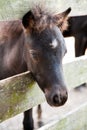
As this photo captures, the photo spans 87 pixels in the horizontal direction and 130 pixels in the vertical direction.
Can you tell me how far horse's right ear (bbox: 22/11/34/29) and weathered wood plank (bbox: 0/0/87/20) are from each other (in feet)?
0.16

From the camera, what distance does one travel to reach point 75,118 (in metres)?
2.08

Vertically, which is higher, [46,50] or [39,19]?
[39,19]

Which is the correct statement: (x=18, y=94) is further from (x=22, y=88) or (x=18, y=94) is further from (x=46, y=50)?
(x=46, y=50)

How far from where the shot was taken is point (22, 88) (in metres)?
1.58

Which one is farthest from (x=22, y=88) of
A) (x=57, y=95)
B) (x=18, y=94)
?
(x=57, y=95)

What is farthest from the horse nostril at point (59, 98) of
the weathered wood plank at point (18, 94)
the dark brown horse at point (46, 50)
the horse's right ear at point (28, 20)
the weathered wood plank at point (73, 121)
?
the horse's right ear at point (28, 20)

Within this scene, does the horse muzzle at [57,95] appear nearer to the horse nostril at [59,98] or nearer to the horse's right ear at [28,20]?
the horse nostril at [59,98]

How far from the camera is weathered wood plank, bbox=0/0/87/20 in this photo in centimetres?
141

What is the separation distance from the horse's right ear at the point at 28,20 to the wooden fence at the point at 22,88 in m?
0.06

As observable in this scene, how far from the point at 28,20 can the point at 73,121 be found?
827 millimetres

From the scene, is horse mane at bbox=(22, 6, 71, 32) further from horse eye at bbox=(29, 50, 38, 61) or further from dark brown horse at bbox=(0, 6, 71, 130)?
horse eye at bbox=(29, 50, 38, 61)

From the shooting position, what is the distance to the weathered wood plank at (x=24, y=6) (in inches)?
55.6

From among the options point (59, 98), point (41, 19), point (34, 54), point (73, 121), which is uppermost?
point (41, 19)

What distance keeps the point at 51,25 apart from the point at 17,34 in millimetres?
382
